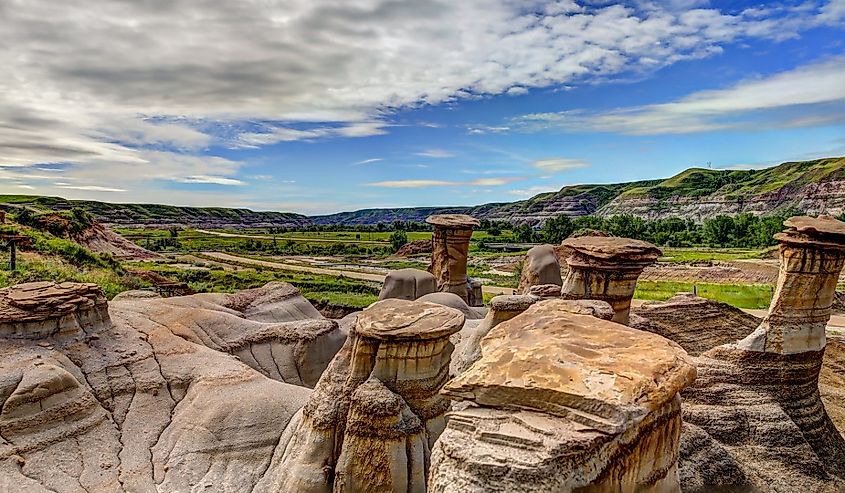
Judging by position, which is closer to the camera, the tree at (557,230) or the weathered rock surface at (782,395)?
the weathered rock surface at (782,395)

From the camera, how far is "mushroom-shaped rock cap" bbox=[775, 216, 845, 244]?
11.9m

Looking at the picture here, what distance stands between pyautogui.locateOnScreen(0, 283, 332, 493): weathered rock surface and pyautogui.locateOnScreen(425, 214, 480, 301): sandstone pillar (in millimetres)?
12261

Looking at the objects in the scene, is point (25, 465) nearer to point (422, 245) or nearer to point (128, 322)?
point (128, 322)

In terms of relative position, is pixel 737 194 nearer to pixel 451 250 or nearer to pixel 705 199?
pixel 705 199

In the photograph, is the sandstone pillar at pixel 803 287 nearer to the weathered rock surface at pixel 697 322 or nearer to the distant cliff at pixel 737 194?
the weathered rock surface at pixel 697 322

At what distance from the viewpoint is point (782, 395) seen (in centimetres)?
1258

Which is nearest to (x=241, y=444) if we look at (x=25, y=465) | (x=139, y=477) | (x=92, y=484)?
(x=139, y=477)

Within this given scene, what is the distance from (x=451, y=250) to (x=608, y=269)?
12.2 metres

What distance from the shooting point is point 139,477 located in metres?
11.2

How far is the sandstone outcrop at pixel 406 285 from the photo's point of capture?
2266 centimetres

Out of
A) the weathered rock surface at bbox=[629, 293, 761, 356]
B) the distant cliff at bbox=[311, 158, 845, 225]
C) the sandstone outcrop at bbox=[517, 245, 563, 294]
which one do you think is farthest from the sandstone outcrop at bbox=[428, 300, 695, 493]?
the distant cliff at bbox=[311, 158, 845, 225]

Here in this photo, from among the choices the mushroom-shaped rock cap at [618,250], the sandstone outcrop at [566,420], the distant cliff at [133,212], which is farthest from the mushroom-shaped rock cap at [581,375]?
the distant cliff at [133,212]

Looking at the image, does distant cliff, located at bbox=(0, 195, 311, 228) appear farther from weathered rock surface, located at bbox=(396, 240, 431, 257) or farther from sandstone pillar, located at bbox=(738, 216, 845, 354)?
sandstone pillar, located at bbox=(738, 216, 845, 354)

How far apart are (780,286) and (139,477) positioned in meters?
14.6
